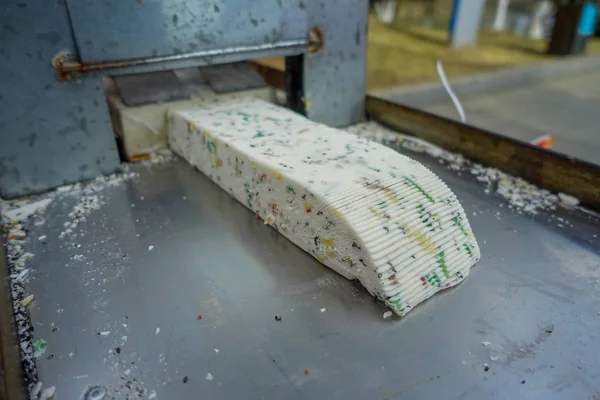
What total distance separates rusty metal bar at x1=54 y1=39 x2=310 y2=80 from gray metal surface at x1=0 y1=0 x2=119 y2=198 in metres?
0.04

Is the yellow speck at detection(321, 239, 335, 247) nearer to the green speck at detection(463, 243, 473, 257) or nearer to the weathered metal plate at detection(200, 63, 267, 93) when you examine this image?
the green speck at detection(463, 243, 473, 257)

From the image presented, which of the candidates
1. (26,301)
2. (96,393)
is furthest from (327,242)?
(26,301)

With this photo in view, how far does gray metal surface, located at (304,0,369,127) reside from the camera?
1.92 m

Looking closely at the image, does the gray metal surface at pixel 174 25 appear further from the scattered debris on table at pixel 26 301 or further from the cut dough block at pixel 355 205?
the scattered debris on table at pixel 26 301

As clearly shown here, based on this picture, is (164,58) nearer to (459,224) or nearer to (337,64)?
(337,64)

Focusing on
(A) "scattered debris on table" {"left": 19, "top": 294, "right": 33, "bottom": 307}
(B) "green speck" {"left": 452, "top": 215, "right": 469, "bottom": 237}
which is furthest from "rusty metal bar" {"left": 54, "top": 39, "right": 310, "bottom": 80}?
(B) "green speck" {"left": 452, "top": 215, "right": 469, "bottom": 237}

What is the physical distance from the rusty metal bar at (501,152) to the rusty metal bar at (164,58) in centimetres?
53

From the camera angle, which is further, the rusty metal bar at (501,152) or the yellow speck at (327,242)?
the rusty metal bar at (501,152)

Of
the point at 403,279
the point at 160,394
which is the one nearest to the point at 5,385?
the point at 160,394

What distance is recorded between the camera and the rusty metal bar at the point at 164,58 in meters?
1.48

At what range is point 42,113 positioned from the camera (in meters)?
1.50

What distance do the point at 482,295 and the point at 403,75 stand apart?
2601 millimetres

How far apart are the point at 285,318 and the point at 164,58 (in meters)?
1.13

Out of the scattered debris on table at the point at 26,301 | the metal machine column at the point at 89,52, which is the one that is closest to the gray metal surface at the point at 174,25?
the metal machine column at the point at 89,52
